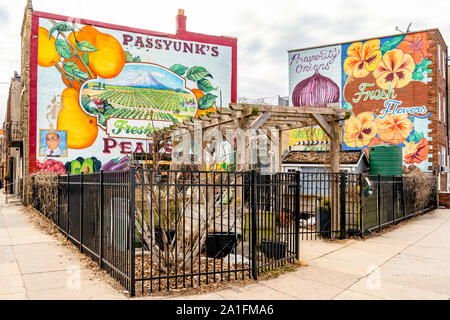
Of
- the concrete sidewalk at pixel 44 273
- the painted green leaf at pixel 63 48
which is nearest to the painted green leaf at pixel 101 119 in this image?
the painted green leaf at pixel 63 48

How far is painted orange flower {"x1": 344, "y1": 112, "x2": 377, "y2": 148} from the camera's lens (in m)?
25.0

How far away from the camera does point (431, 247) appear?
869 centimetres

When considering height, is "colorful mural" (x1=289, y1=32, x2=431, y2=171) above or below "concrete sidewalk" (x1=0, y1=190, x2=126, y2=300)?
above

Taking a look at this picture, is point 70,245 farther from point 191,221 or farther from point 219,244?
point 191,221

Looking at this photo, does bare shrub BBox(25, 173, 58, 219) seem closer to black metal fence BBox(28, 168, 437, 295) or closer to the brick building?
black metal fence BBox(28, 168, 437, 295)

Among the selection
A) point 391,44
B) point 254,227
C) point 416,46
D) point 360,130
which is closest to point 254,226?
point 254,227

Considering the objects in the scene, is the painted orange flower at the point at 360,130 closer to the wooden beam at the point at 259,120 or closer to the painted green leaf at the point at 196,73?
the painted green leaf at the point at 196,73

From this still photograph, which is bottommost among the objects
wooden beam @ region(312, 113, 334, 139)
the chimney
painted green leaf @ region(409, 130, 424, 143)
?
wooden beam @ region(312, 113, 334, 139)

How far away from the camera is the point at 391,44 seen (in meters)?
24.3

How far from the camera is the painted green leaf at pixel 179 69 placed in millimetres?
23203

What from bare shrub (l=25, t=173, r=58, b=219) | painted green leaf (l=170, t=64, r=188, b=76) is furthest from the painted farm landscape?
bare shrub (l=25, t=173, r=58, b=219)

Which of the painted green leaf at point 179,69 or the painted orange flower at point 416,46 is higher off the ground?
the painted orange flower at point 416,46

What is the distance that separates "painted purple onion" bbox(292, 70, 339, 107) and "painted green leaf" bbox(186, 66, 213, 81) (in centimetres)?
799
